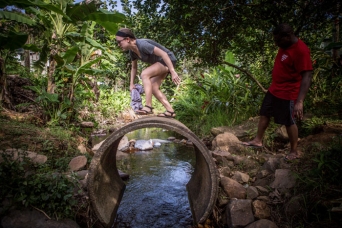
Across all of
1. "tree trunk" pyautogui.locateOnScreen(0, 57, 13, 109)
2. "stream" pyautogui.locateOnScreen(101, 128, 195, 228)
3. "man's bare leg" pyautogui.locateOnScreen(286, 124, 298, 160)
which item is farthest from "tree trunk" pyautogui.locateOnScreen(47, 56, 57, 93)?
"man's bare leg" pyautogui.locateOnScreen(286, 124, 298, 160)

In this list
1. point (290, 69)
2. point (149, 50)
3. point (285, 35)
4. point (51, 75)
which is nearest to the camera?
point (285, 35)

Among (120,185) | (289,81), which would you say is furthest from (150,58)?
(120,185)

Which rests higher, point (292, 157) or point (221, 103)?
point (221, 103)

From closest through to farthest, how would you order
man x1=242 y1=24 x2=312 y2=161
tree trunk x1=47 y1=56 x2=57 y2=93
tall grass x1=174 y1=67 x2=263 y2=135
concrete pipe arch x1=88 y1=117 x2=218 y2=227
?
1. concrete pipe arch x1=88 y1=117 x2=218 y2=227
2. man x1=242 y1=24 x2=312 y2=161
3. tree trunk x1=47 y1=56 x2=57 y2=93
4. tall grass x1=174 y1=67 x2=263 y2=135

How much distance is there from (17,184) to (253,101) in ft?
18.1

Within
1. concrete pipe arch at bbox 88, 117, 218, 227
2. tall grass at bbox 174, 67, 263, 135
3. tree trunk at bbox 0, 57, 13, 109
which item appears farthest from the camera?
tall grass at bbox 174, 67, 263, 135

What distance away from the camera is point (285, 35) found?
321cm

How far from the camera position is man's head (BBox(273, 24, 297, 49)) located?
10.4ft

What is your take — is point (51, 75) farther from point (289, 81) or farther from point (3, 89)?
point (289, 81)

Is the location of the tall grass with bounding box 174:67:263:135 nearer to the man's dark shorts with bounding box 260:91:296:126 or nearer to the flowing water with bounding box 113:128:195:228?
the flowing water with bounding box 113:128:195:228

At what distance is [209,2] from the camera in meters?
3.70

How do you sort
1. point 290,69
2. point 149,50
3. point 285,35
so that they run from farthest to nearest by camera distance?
point 149,50
point 290,69
point 285,35

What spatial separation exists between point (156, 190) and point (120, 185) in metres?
0.66

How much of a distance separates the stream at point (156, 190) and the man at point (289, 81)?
1896 mm
